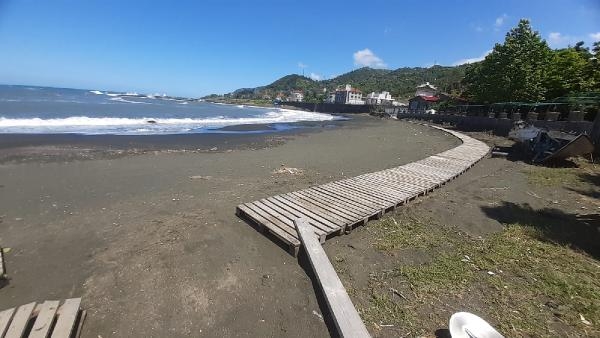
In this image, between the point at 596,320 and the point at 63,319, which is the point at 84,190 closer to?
the point at 63,319

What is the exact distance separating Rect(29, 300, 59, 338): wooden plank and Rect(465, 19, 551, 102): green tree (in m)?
37.2

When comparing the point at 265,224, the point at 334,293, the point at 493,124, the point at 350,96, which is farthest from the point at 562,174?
the point at 350,96

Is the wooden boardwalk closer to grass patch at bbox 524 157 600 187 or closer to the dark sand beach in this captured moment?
the dark sand beach

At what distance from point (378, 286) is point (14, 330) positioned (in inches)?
170

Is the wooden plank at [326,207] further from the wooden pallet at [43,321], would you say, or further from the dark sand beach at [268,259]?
the wooden pallet at [43,321]

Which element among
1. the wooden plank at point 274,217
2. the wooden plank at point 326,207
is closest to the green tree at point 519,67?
the wooden plank at point 326,207

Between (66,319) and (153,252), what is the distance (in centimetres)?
200

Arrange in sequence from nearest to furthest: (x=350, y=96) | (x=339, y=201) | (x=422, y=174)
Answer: (x=339, y=201) → (x=422, y=174) → (x=350, y=96)

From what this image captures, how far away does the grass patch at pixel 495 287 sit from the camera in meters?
3.77

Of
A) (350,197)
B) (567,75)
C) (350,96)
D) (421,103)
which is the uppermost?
(567,75)

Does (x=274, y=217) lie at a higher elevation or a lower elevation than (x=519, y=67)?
lower

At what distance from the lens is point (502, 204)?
812 cm

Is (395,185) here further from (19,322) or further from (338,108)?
(338,108)

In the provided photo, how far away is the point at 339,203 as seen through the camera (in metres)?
7.35
